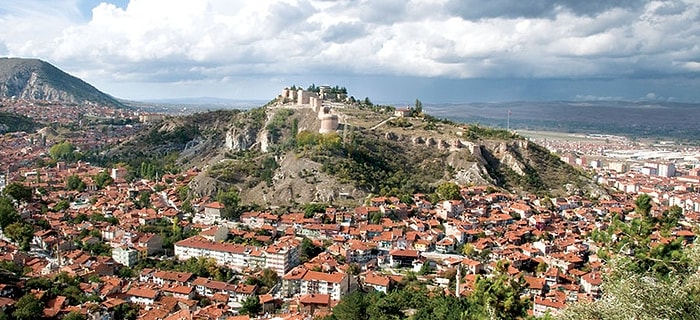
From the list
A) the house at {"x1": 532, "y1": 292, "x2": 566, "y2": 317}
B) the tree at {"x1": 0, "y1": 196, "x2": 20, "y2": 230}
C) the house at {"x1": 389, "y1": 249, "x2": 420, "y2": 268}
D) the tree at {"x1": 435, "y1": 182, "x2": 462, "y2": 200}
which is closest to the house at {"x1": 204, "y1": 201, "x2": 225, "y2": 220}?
the tree at {"x1": 0, "y1": 196, "x2": 20, "y2": 230}

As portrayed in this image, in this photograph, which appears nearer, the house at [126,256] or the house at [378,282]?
the house at [378,282]

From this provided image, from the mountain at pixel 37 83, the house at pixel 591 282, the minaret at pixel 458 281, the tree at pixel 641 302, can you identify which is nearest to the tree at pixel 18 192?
the minaret at pixel 458 281

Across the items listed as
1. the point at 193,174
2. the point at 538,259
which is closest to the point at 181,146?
the point at 193,174

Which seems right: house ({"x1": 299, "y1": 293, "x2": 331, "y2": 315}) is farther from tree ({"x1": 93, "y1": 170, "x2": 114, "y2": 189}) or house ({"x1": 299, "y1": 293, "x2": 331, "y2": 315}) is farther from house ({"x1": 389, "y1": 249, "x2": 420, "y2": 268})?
tree ({"x1": 93, "y1": 170, "x2": 114, "y2": 189})

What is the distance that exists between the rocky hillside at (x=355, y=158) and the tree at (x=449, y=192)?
199cm

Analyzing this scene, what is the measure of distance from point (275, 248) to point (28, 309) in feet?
29.8

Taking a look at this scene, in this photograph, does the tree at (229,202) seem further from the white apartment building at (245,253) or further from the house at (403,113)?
the house at (403,113)

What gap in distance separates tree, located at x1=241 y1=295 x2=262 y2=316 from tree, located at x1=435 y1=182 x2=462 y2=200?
1515cm

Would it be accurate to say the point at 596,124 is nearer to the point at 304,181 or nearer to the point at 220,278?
the point at 304,181

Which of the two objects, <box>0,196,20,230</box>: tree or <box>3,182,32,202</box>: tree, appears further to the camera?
<box>3,182,32,202</box>: tree

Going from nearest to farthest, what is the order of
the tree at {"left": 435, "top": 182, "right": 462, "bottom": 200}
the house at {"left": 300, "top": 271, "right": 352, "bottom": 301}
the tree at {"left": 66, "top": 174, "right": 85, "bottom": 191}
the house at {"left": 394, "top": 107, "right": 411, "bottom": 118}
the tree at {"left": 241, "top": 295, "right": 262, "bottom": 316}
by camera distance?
the tree at {"left": 241, "top": 295, "right": 262, "bottom": 316}, the house at {"left": 300, "top": 271, "right": 352, "bottom": 301}, the tree at {"left": 435, "top": 182, "right": 462, "bottom": 200}, the tree at {"left": 66, "top": 174, "right": 85, "bottom": 191}, the house at {"left": 394, "top": 107, "right": 411, "bottom": 118}

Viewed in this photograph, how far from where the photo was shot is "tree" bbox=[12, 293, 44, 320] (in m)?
18.3

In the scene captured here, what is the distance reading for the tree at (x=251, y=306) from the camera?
1991 cm

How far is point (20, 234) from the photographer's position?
2639cm
